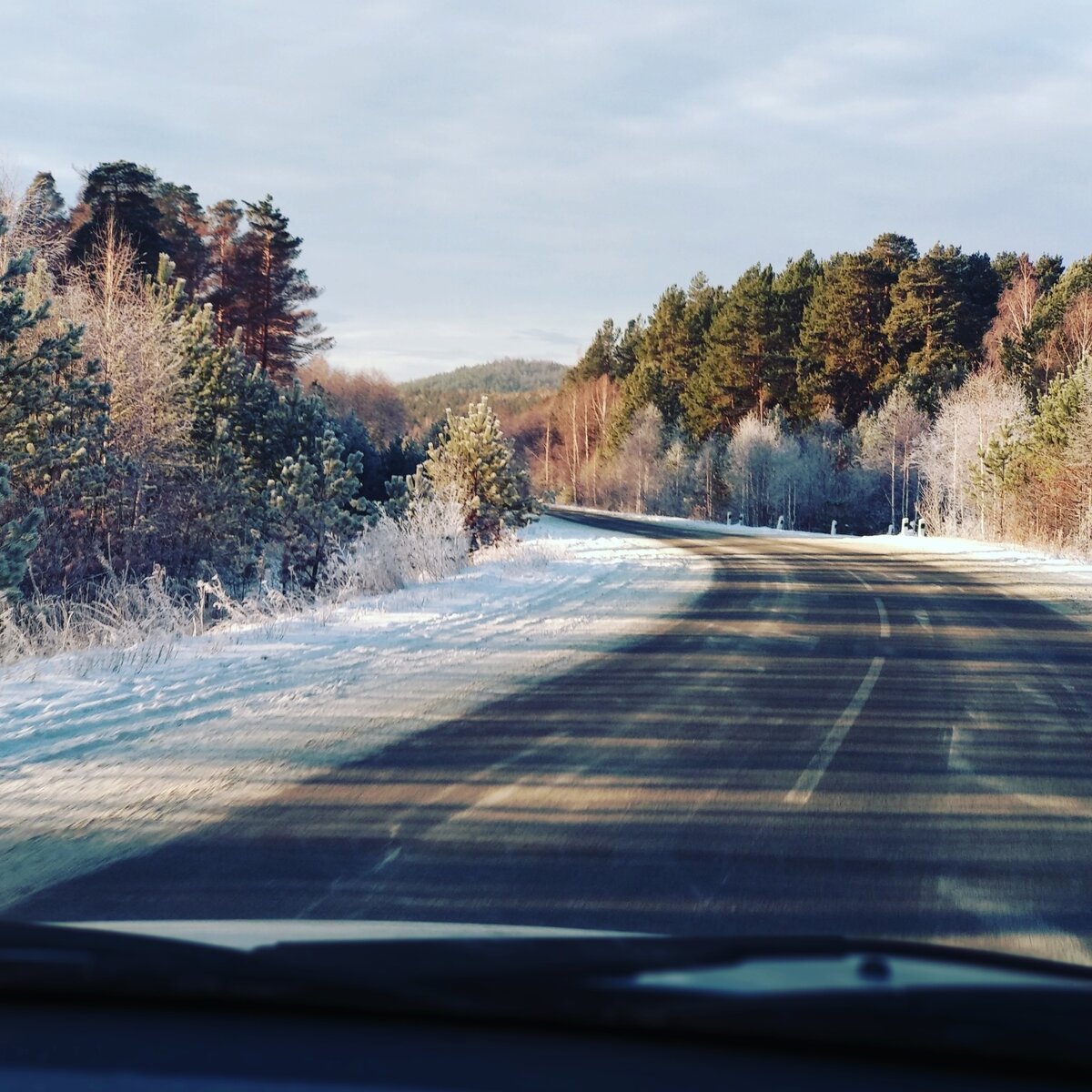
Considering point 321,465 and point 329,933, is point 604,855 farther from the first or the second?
point 321,465

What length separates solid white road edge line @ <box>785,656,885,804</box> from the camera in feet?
17.6

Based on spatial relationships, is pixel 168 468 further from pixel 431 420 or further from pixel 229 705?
pixel 431 420

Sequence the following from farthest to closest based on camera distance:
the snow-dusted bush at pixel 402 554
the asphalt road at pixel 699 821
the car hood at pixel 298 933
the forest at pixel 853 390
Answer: the forest at pixel 853 390 → the snow-dusted bush at pixel 402 554 → the asphalt road at pixel 699 821 → the car hood at pixel 298 933

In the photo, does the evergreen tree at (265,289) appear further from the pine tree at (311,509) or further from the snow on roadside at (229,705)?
the snow on roadside at (229,705)

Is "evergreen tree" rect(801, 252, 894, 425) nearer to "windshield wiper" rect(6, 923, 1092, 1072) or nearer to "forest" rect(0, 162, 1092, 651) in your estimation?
"forest" rect(0, 162, 1092, 651)

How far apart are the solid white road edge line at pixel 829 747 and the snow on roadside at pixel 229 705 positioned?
2.43 metres

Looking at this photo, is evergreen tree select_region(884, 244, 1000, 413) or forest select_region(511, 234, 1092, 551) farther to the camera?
evergreen tree select_region(884, 244, 1000, 413)

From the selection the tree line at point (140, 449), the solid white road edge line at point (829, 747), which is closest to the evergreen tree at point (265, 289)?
the tree line at point (140, 449)

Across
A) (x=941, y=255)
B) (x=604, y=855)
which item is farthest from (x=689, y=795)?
(x=941, y=255)

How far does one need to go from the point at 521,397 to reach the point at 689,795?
6299 inches

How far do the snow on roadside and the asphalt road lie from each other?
0.31 m

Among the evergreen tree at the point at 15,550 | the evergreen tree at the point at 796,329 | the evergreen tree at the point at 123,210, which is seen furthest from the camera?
the evergreen tree at the point at 796,329

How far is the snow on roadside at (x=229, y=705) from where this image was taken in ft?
16.2

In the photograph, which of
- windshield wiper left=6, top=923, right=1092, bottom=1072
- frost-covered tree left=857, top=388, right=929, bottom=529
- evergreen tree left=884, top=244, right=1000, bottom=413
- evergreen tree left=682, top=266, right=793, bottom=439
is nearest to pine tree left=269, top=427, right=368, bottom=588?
windshield wiper left=6, top=923, right=1092, bottom=1072
